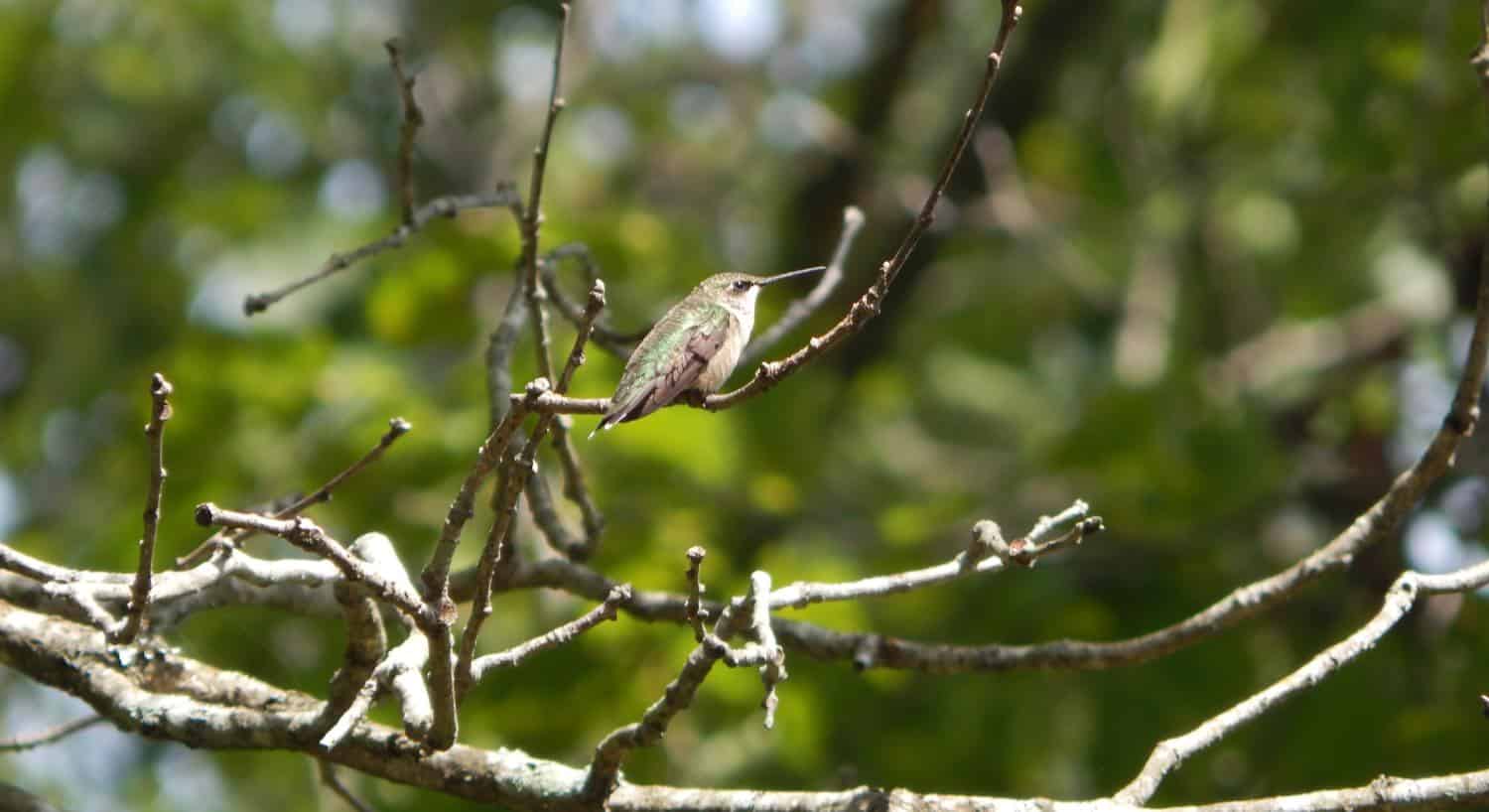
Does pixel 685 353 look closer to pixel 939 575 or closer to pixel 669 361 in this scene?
pixel 669 361

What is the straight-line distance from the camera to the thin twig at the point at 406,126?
4.48 m

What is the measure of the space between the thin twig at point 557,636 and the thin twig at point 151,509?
2.29 feet

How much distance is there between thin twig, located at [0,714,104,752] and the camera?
457 cm

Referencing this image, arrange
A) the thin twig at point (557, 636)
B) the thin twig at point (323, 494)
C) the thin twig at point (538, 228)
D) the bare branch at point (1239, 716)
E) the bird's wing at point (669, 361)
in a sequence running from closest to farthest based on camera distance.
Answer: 1. the thin twig at point (557, 636)
2. the thin twig at point (323, 494)
3. the bare branch at point (1239, 716)
4. the thin twig at point (538, 228)
5. the bird's wing at point (669, 361)

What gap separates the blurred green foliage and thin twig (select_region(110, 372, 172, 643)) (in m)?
2.11

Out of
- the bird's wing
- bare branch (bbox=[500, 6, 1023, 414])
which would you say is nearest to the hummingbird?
the bird's wing

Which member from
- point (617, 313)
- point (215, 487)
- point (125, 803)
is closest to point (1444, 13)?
point (617, 313)

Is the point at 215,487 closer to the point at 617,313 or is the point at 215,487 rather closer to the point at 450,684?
the point at 617,313

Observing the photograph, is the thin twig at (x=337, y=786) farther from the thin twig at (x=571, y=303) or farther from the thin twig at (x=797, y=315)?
the thin twig at (x=797, y=315)

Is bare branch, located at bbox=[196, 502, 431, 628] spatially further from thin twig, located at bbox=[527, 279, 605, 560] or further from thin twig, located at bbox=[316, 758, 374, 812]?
thin twig, located at bbox=[316, 758, 374, 812]

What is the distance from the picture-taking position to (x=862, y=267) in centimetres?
1220

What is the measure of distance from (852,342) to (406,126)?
28.7ft

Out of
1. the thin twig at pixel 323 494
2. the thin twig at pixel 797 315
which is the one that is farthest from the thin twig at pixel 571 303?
the thin twig at pixel 323 494

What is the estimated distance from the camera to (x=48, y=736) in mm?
4770
